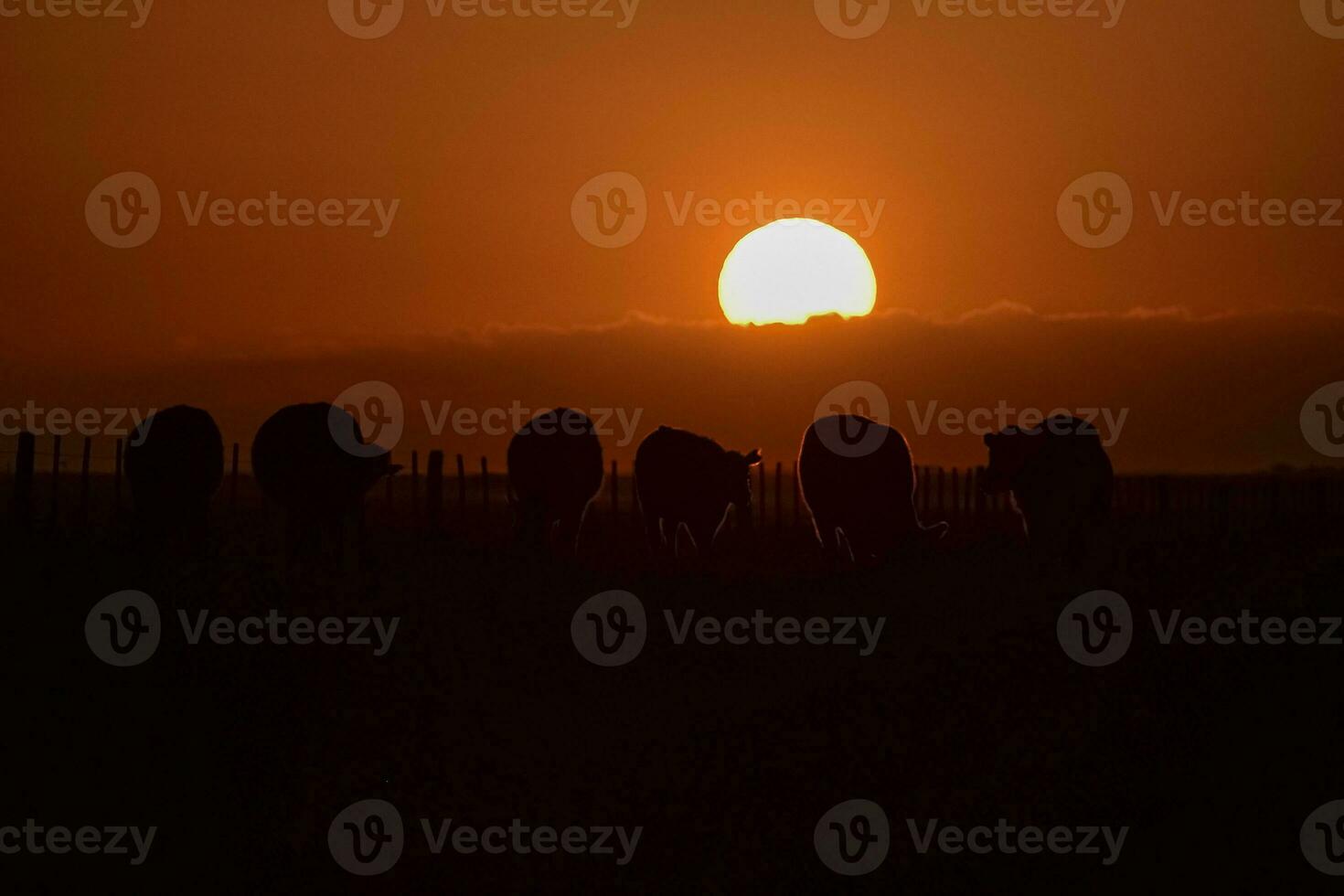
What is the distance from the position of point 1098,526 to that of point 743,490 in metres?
5.33

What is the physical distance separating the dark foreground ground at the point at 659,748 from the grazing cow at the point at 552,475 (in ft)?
24.9

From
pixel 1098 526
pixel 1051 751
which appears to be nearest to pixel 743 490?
pixel 1098 526

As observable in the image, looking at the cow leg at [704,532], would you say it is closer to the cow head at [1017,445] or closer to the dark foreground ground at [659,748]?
the cow head at [1017,445]

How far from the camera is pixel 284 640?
1044 centimetres

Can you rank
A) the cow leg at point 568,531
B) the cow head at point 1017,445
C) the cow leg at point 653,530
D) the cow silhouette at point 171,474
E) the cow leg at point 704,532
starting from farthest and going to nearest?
the cow leg at point 568,531, the cow leg at point 653,530, the cow leg at point 704,532, the cow head at point 1017,445, the cow silhouette at point 171,474

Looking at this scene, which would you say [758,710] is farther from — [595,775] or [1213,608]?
[1213,608]

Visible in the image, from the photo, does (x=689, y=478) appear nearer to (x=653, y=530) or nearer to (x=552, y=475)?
(x=653, y=530)

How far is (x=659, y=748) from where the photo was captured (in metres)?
8.05

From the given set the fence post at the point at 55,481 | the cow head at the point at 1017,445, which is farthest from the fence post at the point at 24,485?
the cow head at the point at 1017,445

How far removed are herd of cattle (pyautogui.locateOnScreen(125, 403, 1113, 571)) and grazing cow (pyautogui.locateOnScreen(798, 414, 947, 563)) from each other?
0.02 meters

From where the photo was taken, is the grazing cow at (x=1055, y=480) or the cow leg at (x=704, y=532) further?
the cow leg at (x=704, y=532)

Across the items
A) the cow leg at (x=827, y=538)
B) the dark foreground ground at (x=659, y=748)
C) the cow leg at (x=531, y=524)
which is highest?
the cow leg at (x=531, y=524)

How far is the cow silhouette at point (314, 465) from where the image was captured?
17609 millimetres

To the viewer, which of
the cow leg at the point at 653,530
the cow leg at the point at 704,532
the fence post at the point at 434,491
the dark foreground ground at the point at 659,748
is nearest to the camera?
the dark foreground ground at the point at 659,748
